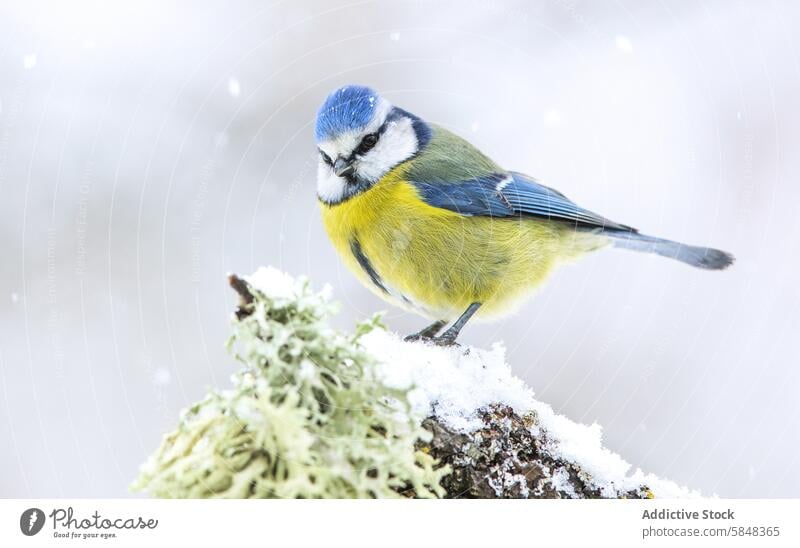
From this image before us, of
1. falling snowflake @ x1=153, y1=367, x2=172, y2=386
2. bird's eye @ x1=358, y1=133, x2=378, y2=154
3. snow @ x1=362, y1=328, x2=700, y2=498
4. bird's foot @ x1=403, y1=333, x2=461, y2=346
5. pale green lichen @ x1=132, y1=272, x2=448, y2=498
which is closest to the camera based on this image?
pale green lichen @ x1=132, y1=272, x2=448, y2=498

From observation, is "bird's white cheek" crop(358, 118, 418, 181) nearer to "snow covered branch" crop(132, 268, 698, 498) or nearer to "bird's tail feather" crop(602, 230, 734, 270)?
"bird's tail feather" crop(602, 230, 734, 270)

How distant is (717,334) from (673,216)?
391mm

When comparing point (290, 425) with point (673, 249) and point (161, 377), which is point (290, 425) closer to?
point (161, 377)

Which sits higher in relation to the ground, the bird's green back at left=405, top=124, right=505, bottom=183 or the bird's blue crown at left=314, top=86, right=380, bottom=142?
the bird's blue crown at left=314, top=86, right=380, bottom=142

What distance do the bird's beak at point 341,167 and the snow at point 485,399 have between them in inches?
26.8

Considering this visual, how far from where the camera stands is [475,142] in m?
2.03

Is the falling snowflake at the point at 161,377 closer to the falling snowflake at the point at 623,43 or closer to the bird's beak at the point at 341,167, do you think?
the bird's beak at the point at 341,167

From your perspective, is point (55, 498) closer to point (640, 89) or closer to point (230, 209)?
point (230, 209)

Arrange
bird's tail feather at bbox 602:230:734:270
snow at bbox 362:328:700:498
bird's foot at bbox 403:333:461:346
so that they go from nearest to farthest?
1. snow at bbox 362:328:700:498
2. bird's foot at bbox 403:333:461:346
3. bird's tail feather at bbox 602:230:734:270

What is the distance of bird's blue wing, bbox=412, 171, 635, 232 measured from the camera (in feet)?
5.58

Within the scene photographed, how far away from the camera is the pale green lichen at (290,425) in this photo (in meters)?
0.75

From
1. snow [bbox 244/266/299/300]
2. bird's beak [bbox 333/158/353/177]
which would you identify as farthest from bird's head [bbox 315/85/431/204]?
snow [bbox 244/266/299/300]

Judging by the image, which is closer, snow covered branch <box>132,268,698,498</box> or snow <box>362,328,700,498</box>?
snow covered branch <box>132,268,698,498</box>

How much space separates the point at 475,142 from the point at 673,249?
64 centimetres
